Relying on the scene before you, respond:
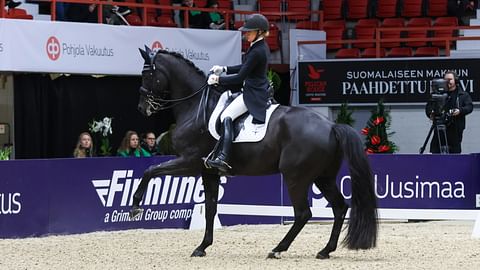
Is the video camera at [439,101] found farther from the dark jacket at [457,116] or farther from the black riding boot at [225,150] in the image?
the black riding boot at [225,150]

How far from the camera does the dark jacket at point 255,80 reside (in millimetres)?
12305

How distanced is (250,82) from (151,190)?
4.17m

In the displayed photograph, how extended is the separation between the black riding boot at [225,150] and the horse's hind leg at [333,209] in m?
1.06

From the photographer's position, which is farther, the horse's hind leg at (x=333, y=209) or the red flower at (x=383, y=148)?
the red flower at (x=383, y=148)

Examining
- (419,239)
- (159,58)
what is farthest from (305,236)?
(159,58)

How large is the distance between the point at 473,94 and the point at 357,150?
1167 centimetres

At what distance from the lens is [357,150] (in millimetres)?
12047

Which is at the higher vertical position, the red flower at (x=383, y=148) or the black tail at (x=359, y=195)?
the black tail at (x=359, y=195)

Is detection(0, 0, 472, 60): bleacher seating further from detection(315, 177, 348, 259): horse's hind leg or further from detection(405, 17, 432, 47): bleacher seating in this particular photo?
detection(315, 177, 348, 259): horse's hind leg

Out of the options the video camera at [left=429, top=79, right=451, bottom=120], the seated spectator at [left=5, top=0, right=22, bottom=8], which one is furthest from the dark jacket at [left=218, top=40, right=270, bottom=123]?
the seated spectator at [left=5, top=0, right=22, bottom=8]

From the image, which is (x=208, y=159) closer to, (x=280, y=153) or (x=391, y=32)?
(x=280, y=153)

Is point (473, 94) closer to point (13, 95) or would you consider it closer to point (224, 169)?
point (13, 95)

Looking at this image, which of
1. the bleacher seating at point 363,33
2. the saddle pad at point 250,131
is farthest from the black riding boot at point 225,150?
the bleacher seating at point 363,33

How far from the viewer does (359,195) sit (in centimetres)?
1213
